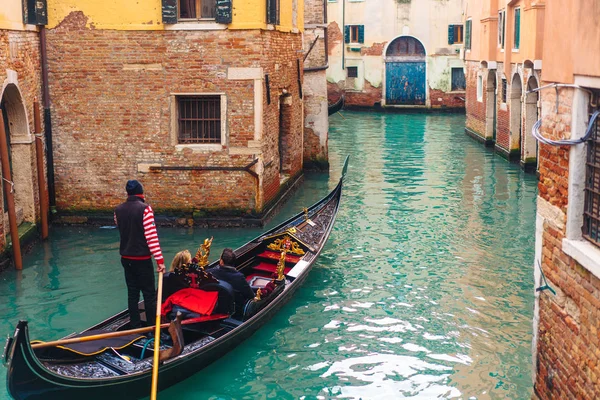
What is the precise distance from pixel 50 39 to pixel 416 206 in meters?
5.85

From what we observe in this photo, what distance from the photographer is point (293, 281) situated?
7.71m

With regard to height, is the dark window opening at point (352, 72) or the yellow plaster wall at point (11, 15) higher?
the yellow plaster wall at point (11, 15)

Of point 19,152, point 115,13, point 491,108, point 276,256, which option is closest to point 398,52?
point 491,108

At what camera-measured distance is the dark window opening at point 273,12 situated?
1068cm

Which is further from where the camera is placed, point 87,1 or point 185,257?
point 87,1

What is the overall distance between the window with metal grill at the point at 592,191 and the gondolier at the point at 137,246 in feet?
10.4

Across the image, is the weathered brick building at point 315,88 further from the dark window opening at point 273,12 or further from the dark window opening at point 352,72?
the dark window opening at point 352,72

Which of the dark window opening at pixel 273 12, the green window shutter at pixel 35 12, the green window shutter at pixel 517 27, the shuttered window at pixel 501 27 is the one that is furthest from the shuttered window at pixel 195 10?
the shuttered window at pixel 501 27

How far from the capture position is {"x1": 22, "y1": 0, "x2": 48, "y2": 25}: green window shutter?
385 inches

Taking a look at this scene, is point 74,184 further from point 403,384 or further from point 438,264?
point 403,384

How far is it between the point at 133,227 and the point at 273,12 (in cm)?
542

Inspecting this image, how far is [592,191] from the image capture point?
180 inches

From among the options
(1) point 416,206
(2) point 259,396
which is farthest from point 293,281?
(1) point 416,206

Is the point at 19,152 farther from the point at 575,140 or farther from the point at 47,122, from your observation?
the point at 575,140
